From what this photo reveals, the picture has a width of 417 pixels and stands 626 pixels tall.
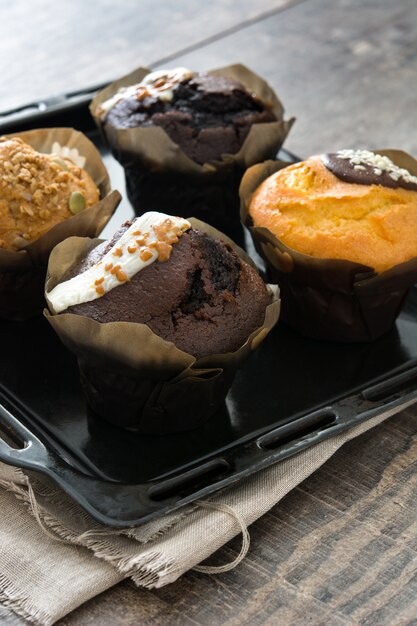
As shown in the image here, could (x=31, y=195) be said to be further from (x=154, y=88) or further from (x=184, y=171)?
(x=154, y=88)

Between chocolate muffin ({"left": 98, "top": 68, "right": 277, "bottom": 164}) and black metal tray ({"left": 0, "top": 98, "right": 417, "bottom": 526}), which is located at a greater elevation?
chocolate muffin ({"left": 98, "top": 68, "right": 277, "bottom": 164})

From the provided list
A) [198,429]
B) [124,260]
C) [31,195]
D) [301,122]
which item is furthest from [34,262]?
[301,122]

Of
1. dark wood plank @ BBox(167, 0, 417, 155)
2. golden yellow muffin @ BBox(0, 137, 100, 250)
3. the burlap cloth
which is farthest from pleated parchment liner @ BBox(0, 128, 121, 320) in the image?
dark wood plank @ BBox(167, 0, 417, 155)

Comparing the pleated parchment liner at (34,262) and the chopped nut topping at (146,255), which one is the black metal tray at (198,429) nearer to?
the pleated parchment liner at (34,262)

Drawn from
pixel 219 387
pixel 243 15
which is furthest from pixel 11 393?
pixel 243 15

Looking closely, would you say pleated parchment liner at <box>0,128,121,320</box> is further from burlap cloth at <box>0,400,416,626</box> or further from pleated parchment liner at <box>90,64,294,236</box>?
burlap cloth at <box>0,400,416,626</box>

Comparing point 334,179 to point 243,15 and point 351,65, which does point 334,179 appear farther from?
point 243,15
